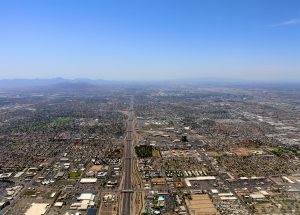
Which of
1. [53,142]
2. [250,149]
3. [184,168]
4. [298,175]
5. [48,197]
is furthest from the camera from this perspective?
[53,142]

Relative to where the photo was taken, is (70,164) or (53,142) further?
(53,142)

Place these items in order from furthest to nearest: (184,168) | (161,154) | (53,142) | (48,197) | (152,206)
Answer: (53,142)
(161,154)
(184,168)
(48,197)
(152,206)

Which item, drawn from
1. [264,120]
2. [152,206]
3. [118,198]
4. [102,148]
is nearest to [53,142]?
[102,148]

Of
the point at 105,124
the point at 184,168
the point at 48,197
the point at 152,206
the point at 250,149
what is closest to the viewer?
the point at 152,206

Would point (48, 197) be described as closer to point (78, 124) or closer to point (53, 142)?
point (53, 142)

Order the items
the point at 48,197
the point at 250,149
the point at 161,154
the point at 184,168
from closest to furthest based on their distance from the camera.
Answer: the point at 48,197, the point at 184,168, the point at 161,154, the point at 250,149

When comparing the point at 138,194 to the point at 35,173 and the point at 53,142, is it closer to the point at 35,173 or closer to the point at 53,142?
the point at 35,173

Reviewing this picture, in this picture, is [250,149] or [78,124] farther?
[78,124]

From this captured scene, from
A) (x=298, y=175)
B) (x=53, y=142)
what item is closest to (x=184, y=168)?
(x=298, y=175)
